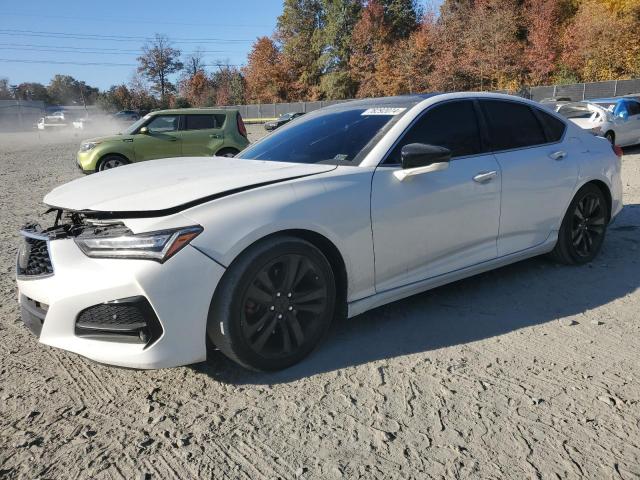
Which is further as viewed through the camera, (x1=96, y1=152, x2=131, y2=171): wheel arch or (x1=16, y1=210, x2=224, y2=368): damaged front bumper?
(x1=96, y1=152, x2=131, y2=171): wheel arch

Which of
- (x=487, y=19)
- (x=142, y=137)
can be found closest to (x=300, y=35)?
(x=487, y=19)

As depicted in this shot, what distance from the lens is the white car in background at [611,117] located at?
12.4 meters

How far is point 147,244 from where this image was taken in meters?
2.51

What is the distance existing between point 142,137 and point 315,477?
1134 cm

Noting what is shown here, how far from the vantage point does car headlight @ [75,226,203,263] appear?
2496 mm

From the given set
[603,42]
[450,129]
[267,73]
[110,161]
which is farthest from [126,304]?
[267,73]

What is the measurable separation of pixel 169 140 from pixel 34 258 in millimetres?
9842

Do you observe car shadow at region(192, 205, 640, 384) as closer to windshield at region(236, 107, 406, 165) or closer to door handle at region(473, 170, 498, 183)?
door handle at region(473, 170, 498, 183)

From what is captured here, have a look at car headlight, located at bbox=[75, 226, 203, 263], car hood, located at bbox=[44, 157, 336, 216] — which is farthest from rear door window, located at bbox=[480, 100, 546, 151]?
car headlight, located at bbox=[75, 226, 203, 263]

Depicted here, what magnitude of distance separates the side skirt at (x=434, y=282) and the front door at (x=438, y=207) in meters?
0.04

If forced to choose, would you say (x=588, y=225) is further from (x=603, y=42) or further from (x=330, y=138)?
(x=603, y=42)

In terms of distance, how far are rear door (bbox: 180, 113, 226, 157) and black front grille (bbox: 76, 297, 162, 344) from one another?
10.2 meters

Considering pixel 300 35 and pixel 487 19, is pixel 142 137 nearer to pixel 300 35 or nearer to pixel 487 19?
pixel 487 19

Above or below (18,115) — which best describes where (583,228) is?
below
